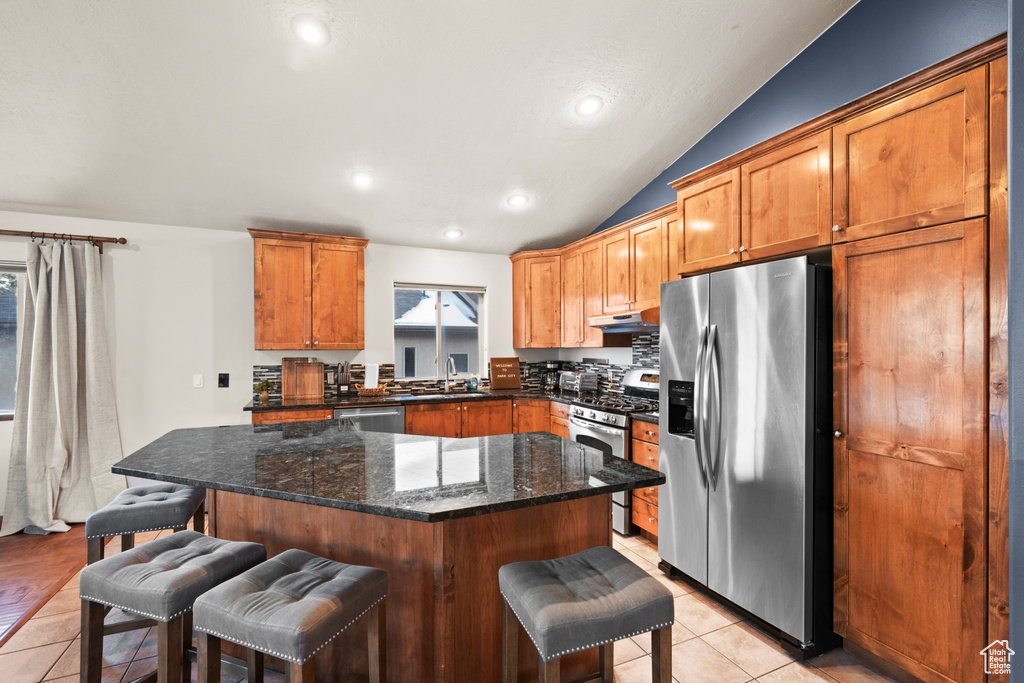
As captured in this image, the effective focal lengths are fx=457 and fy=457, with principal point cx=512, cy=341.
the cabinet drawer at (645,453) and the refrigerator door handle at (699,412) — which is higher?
the refrigerator door handle at (699,412)

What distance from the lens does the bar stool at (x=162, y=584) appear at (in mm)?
1393

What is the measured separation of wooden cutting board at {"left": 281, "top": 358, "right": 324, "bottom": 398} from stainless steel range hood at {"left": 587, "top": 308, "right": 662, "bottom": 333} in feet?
8.35

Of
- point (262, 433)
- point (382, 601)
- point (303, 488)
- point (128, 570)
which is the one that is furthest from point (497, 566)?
point (262, 433)

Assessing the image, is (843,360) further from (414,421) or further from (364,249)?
(364,249)

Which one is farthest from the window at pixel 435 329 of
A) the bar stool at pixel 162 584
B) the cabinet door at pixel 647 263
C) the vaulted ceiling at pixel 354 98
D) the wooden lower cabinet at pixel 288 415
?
the bar stool at pixel 162 584

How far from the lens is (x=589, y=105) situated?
2.96m

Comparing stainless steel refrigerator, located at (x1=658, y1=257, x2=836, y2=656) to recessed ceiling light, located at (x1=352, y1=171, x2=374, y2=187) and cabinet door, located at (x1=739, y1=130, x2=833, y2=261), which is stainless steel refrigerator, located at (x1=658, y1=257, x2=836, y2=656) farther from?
recessed ceiling light, located at (x1=352, y1=171, x2=374, y2=187)

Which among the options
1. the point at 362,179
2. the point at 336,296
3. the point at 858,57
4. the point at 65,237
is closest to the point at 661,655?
the point at 858,57

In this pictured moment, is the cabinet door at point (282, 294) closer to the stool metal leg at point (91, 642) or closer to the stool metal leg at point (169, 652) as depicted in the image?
the stool metal leg at point (91, 642)

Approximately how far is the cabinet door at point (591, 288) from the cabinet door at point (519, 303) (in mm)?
722

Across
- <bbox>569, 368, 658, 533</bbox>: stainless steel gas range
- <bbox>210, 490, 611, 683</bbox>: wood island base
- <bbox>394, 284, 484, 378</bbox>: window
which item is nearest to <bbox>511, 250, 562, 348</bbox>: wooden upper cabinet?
<bbox>394, 284, 484, 378</bbox>: window

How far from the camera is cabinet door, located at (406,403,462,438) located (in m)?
4.11

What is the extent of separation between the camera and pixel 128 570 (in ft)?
4.82

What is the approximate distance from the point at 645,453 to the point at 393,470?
Answer: 6.66ft
